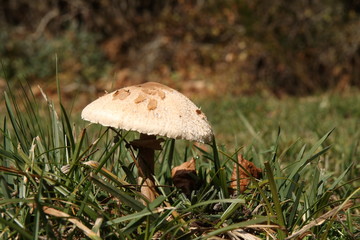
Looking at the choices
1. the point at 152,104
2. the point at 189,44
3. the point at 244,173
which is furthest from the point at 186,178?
the point at 189,44

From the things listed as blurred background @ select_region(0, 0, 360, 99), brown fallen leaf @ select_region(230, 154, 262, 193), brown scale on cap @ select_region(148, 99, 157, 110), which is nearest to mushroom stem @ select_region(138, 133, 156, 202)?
brown scale on cap @ select_region(148, 99, 157, 110)

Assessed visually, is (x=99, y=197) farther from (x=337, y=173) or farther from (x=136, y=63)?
(x=136, y=63)

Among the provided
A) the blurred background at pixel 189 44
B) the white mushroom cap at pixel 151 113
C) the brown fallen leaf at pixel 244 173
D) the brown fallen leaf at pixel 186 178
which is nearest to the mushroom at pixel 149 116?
the white mushroom cap at pixel 151 113

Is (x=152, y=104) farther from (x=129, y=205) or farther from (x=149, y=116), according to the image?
(x=129, y=205)

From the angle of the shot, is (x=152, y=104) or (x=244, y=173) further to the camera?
(x=244, y=173)

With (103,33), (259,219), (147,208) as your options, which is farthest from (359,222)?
(103,33)

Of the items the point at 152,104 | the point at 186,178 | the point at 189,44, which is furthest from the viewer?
the point at 189,44
